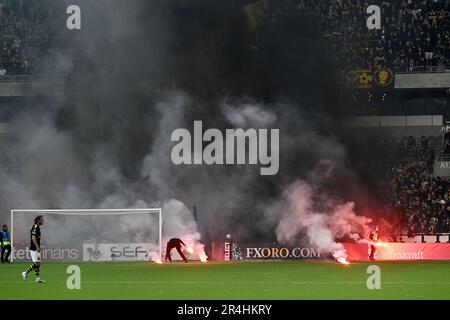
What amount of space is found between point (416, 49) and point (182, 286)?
22634 mm

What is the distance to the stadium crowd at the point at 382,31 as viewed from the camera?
39.2 m

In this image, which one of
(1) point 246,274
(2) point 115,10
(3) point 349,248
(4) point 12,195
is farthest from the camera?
(2) point 115,10

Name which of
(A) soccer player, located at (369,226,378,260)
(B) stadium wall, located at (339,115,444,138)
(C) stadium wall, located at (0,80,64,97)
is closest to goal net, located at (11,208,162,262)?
(C) stadium wall, located at (0,80,64,97)

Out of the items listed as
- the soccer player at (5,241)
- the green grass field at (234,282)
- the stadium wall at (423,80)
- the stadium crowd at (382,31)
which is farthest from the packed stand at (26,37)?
the stadium wall at (423,80)

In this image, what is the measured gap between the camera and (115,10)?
130 feet

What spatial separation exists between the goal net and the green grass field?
4.00 m

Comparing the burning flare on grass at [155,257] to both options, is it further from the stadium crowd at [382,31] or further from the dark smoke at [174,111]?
the stadium crowd at [382,31]

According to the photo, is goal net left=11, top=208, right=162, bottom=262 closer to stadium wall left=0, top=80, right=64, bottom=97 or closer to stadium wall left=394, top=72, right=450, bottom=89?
stadium wall left=0, top=80, right=64, bottom=97

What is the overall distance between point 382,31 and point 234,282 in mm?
20816

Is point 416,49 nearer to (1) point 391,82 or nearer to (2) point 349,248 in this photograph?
(1) point 391,82

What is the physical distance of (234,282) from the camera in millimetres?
21422

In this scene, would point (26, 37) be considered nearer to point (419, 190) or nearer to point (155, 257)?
point (155, 257)

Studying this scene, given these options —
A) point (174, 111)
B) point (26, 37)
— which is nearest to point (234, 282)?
point (174, 111)

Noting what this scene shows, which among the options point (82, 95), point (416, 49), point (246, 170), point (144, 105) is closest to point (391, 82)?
point (416, 49)
